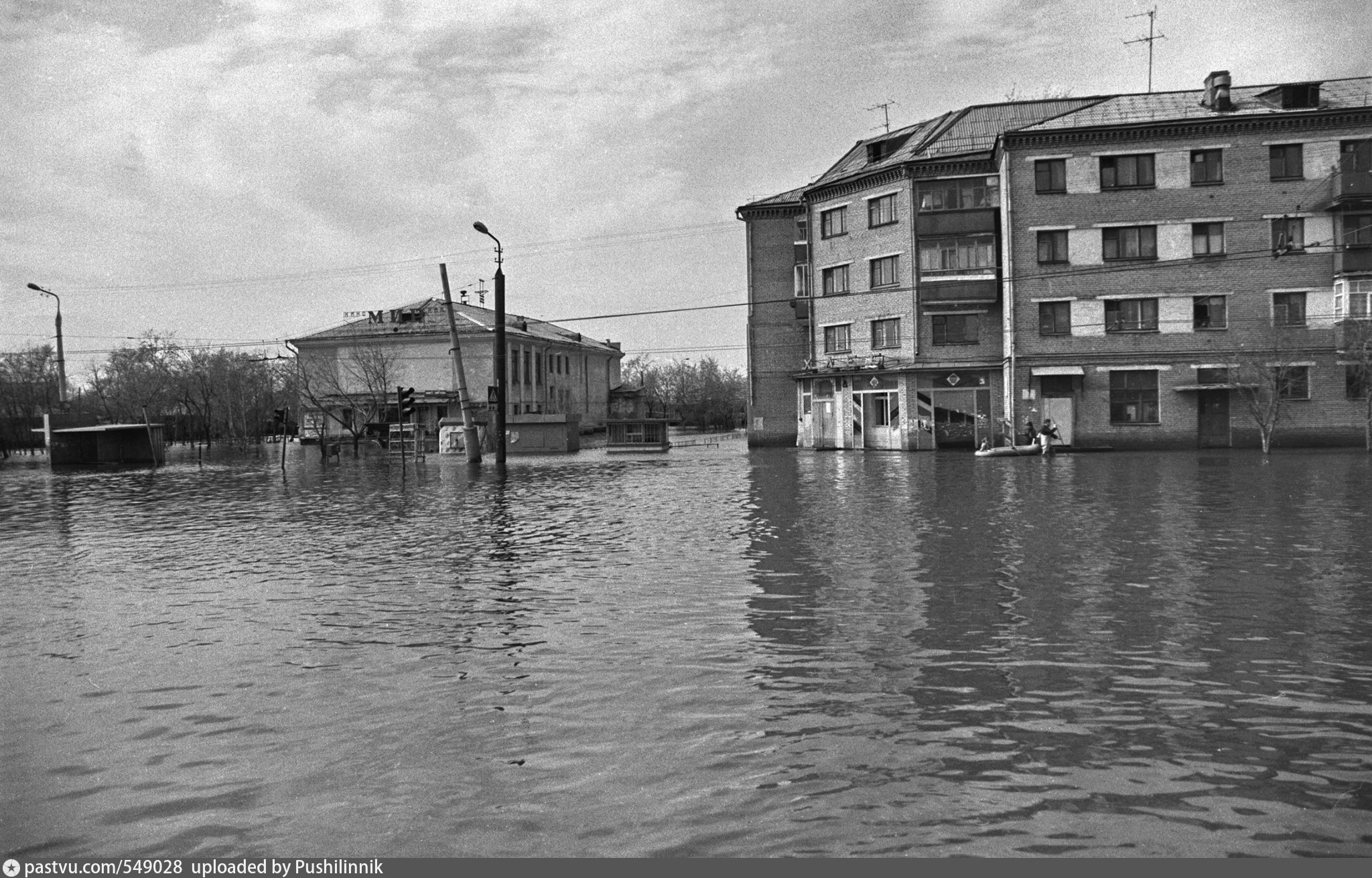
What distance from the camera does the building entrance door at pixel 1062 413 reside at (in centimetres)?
4209

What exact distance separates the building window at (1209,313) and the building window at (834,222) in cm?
1586

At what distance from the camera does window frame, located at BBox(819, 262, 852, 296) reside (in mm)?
47875

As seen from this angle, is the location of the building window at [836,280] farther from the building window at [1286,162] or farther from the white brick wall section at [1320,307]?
the white brick wall section at [1320,307]

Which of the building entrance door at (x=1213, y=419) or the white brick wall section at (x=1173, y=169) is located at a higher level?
the white brick wall section at (x=1173, y=169)

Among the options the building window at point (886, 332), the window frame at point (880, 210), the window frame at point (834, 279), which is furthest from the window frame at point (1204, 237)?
the window frame at point (834, 279)

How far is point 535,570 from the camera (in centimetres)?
1195

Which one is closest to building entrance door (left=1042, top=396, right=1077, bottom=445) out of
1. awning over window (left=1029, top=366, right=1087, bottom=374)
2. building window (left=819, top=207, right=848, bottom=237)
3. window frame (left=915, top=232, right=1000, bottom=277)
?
awning over window (left=1029, top=366, right=1087, bottom=374)

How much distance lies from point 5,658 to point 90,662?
83cm

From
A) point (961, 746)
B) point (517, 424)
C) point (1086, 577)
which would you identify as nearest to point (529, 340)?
point (517, 424)

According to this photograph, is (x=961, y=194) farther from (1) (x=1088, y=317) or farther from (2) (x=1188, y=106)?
(2) (x=1188, y=106)

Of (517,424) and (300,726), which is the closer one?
(300,726)

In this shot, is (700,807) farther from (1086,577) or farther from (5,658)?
(1086,577)

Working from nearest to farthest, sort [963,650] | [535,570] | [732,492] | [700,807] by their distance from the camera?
[700,807] < [963,650] < [535,570] < [732,492]

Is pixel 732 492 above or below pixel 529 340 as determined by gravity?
below
